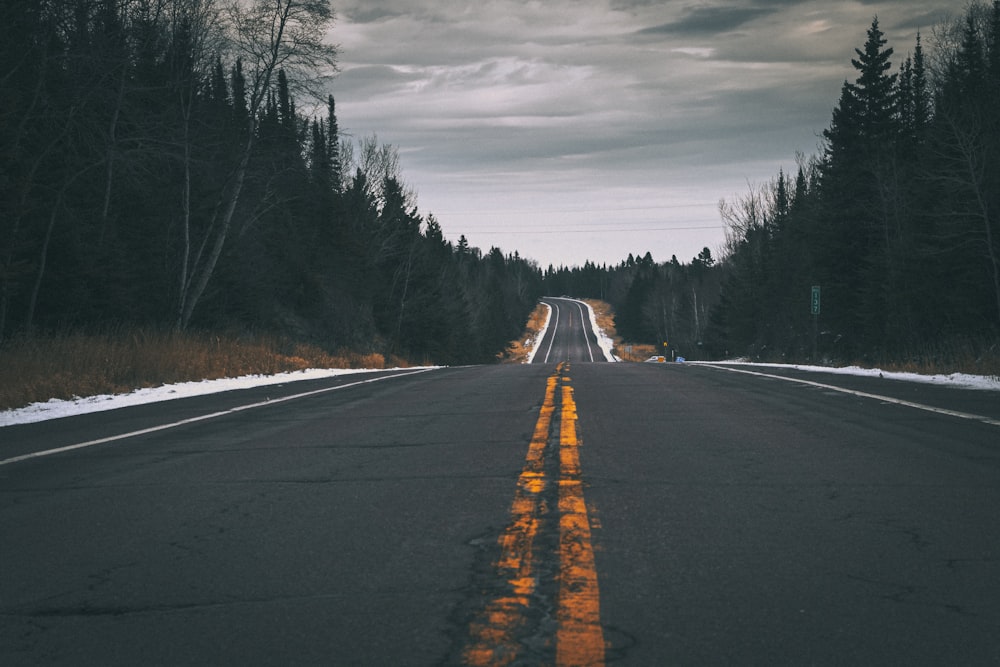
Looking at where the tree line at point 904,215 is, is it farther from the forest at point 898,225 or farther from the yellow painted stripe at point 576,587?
the yellow painted stripe at point 576,587

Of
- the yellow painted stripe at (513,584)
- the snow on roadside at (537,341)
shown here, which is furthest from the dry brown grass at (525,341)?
the yellow painted stripe at (513,584)

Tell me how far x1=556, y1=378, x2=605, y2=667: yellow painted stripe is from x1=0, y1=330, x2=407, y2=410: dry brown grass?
32.1 ft

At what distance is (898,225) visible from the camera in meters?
39.4

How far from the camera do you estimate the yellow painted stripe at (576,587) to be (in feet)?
8.91

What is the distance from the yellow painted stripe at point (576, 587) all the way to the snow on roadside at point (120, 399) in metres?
8.17

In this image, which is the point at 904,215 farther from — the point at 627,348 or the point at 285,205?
the point at 627,348

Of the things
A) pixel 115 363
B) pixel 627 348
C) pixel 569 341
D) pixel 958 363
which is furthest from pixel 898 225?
pixel 569 341

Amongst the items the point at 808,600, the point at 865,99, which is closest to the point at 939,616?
the point at 808,600

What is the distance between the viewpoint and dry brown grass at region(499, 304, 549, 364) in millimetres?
105438

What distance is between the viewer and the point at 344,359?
31.5 m

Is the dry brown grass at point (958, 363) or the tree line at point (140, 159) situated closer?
the dry brown grass at point (958, 363)

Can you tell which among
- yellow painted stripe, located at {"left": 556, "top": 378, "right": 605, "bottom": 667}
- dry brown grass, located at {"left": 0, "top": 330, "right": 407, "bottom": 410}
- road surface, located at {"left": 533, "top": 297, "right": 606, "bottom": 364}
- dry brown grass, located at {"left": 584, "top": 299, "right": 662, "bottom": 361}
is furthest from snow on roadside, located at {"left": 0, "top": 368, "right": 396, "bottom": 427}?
dry brown grass, located at {"left": 584, "top": 299, "right": 662, "bottom": 361}

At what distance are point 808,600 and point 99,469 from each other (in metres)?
5.40

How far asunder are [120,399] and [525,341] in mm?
122505
